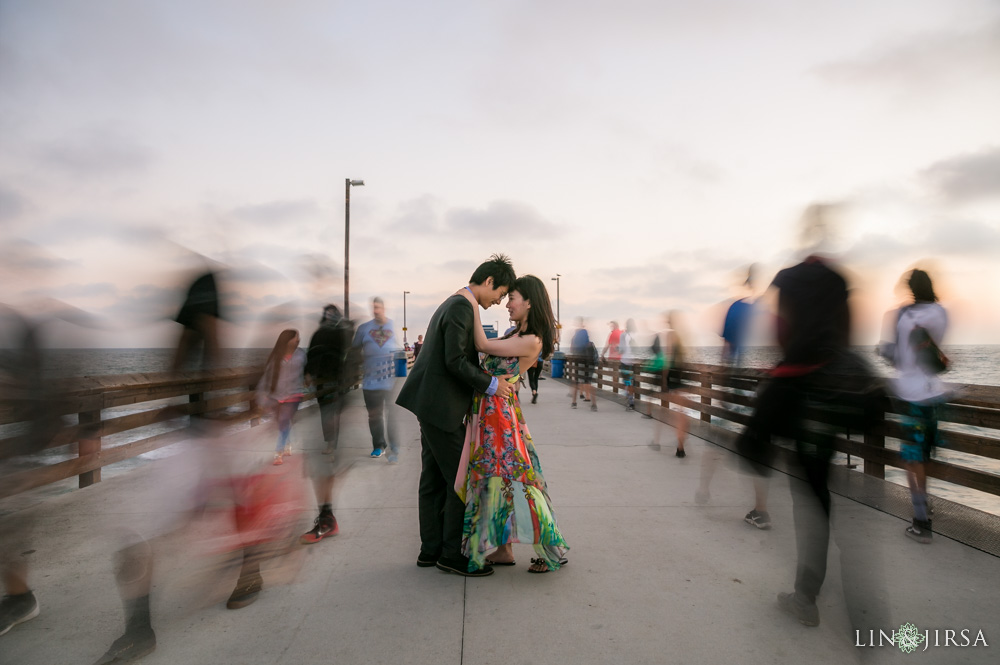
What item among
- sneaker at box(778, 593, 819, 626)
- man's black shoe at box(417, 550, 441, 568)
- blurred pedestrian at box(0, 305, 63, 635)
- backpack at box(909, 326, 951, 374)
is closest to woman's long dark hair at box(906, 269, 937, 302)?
backpack at box(909, 326, 951, 374)

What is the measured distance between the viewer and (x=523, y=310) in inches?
138

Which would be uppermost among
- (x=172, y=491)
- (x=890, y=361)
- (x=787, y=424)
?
(x=890, y=361)

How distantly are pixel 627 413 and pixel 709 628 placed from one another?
8716 millimetres

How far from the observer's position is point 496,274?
3.53 metres

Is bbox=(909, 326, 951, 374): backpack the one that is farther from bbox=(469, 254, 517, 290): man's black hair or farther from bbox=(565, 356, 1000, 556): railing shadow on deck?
bbox=(469, 254, 517, 290): man's black hair

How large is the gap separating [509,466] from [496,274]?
116 centimetres

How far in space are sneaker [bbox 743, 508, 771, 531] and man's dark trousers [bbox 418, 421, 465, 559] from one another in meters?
2.29

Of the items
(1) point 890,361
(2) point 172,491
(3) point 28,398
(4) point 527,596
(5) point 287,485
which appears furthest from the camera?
(1) point 890,361

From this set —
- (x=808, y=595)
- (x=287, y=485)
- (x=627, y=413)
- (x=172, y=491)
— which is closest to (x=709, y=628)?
(x=808, y=595)

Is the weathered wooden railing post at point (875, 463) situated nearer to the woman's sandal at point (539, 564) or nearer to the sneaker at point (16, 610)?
the woman's sandal at point (539, 564)

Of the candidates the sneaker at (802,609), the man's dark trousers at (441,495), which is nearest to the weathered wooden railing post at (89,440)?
the man's dark trousers at (441,495)

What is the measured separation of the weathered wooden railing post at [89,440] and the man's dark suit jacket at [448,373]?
3.51 m

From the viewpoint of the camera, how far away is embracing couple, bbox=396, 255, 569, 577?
3340 millimetres

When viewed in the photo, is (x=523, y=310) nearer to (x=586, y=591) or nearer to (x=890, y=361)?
(x=586, y=591)
